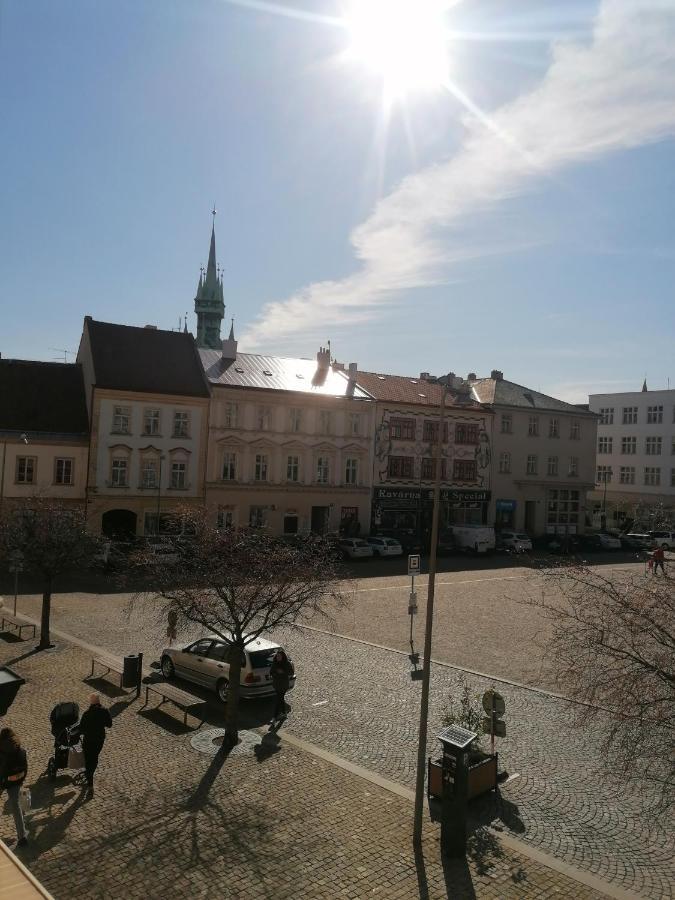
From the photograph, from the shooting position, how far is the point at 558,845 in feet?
32.9

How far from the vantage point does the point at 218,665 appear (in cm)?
1659

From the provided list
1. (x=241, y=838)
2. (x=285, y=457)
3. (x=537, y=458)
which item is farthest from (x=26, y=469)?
(x=537, y=458)

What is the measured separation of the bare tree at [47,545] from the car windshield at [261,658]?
699 cm

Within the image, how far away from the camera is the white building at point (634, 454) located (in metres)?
71.1

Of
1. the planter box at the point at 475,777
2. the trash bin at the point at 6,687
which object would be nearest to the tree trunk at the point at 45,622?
the trash bin at the point at 6,687

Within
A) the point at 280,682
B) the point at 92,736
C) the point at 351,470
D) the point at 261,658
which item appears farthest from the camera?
the point at 351,470

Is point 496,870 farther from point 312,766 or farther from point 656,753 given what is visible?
point 312,766

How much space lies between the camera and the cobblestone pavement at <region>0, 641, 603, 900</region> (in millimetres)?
8867

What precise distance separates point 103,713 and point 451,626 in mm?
15166

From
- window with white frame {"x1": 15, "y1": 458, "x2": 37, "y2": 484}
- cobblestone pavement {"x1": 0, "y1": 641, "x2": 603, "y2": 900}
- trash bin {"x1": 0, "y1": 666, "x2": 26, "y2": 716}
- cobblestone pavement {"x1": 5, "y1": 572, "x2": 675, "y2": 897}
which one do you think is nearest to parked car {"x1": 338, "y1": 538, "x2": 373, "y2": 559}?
window with white frame {"x1": 15, "y1": 458, "x2": 37, "y2": 484}

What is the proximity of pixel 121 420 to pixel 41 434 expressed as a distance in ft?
13.7

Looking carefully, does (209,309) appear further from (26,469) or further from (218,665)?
(218,665)

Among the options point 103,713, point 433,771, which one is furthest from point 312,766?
point 103,713

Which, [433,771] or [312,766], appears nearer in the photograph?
[433,771]
